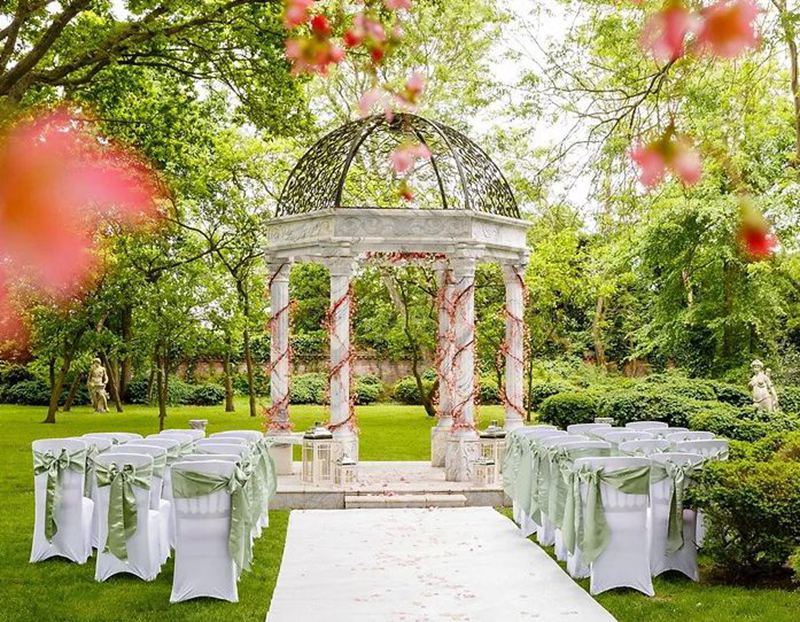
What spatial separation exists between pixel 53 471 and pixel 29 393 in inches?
1019

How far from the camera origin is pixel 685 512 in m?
8.36

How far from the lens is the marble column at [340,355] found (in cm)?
1316

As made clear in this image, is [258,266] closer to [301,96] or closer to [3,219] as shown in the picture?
[301,96]

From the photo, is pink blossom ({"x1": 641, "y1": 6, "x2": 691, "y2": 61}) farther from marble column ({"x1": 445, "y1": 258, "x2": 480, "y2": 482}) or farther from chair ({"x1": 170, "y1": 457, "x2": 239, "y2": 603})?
marble column ({"x1": 445, "y1": 258, "x2": 480, "y2": 482})

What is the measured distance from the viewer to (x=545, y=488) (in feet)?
31.5

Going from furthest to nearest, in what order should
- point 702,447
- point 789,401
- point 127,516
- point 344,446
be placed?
point 789,401
point 344,446
point 702,447
point 127,516

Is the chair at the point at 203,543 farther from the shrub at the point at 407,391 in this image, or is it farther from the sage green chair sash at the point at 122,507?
the shrub at the point at 407,391

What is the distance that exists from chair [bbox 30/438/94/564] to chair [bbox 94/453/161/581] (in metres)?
0.62

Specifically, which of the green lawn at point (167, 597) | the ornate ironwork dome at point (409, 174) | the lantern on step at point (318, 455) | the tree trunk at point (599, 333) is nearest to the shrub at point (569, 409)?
the ornate ironwork dome at point (409, 174)

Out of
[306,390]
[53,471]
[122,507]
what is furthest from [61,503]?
[306,390]

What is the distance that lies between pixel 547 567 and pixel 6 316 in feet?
24.3

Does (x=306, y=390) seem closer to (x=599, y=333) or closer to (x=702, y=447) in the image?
(x=599, y=333)

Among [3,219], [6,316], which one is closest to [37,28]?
[6,316]

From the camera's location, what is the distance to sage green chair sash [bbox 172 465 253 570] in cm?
755
